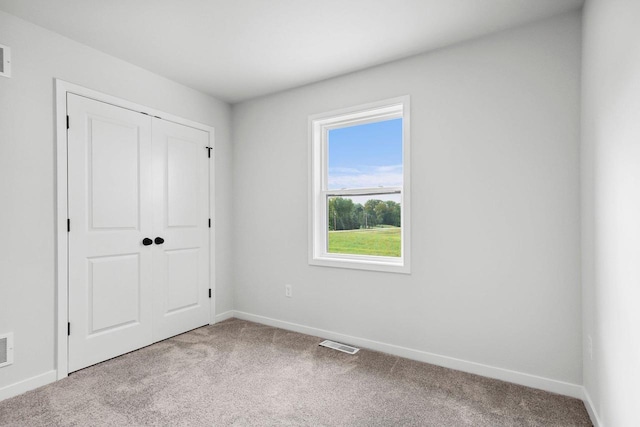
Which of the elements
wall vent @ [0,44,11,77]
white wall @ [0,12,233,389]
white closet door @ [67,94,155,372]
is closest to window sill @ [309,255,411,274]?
white closet door @ [67,94,155,372]

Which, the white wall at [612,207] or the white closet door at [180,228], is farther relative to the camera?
the white closet door at [180,228]

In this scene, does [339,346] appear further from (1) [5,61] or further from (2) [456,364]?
(1) [5,61]

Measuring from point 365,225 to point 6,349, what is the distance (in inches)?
110

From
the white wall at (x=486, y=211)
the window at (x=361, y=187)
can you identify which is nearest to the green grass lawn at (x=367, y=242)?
the window at (x=361, y=187)

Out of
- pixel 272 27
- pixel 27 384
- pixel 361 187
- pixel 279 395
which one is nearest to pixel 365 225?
pixel 361 187

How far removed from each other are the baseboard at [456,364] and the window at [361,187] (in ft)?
2.20

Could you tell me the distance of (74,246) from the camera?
8.20 ft

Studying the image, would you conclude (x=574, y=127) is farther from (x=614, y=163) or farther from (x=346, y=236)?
(x=346, y=236)

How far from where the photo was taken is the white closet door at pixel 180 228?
3.12 meters

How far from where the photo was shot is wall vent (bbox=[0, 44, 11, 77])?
214 cm

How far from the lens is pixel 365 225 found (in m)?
3.16

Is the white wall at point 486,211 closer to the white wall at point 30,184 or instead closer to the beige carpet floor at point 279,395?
the beige carpet floor at point 279,395

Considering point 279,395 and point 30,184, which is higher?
point 30,184

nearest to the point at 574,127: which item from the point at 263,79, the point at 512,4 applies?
the point at 512,4
